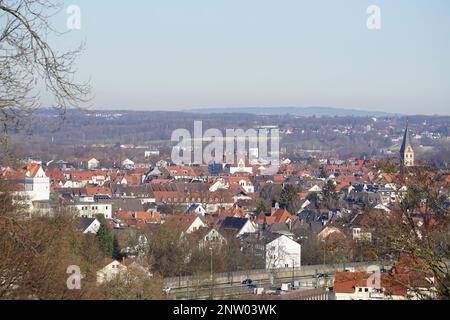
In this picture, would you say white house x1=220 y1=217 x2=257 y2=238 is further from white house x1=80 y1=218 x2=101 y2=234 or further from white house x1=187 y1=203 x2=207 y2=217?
white house x1=187 y1=203 x2=207 y2=217

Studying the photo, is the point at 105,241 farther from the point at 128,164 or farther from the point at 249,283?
the point at 128,164

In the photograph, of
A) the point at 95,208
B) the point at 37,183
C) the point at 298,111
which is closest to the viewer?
the point at 37,183

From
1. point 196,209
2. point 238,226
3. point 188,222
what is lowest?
point 196,209

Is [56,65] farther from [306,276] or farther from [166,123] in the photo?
[166,123]

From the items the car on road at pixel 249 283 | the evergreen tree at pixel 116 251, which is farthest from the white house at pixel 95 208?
the car on road at pixel 249 283

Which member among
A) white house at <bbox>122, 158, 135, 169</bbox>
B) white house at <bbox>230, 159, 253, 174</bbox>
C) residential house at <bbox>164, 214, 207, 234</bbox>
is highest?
residential house at <bbox>164, 214, 207, 234</bbox>

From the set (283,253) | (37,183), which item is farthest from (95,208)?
(283,253)

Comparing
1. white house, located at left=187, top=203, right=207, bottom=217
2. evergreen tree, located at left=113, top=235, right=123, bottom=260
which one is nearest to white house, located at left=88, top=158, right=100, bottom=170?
white house, located at left=187, top=203, right=207, bottom=217
